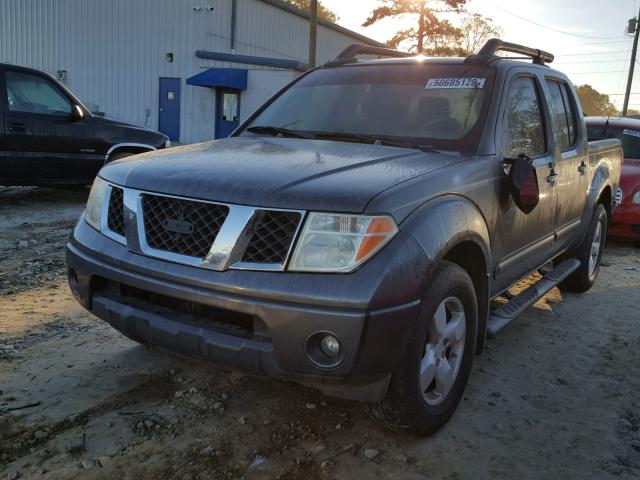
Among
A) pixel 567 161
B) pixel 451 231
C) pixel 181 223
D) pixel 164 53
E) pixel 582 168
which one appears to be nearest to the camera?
pixel 181 223

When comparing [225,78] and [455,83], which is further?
[225,78]

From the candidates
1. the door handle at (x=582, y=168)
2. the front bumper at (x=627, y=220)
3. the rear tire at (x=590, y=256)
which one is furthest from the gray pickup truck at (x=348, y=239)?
the front bumper at (x=627, y=220)

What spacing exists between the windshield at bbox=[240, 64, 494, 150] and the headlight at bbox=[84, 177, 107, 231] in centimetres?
117

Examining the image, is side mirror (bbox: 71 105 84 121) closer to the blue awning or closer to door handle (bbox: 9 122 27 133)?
door handle (bbox: 9 122 27 133)

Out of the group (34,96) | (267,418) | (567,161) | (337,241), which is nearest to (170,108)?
(34,96)

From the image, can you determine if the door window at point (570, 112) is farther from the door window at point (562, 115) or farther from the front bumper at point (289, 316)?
the front bumper at point (289, 316)

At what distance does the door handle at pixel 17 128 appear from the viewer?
757cm

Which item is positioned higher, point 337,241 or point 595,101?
point 595,101

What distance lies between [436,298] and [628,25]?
141 ft

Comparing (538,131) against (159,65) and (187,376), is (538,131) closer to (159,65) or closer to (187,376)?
(187,376)

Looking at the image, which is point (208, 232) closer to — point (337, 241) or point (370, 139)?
point (337, 241)

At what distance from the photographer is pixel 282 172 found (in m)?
2.45

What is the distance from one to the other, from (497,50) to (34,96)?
647cm

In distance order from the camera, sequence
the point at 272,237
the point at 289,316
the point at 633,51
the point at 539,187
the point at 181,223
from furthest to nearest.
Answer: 1. the point at 633,51
2. the point at 539,187
3. the point at 181,223
4. the point at 272,237
5. the point at 289,316
